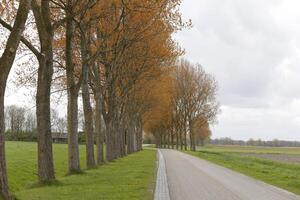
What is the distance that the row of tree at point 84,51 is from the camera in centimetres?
1750

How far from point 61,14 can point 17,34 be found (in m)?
12.8

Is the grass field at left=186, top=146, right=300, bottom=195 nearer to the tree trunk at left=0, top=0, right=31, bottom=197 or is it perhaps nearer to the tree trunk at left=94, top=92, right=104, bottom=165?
the tree trunk at left=94, top=92, right=104, bottom=165

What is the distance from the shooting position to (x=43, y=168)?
58.9 ft

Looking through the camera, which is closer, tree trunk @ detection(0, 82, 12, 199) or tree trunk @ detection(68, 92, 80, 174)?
tree trunk @ detection(0, 82, 12, 199)

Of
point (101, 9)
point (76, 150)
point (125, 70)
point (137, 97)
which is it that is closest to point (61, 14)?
point (101, 9)

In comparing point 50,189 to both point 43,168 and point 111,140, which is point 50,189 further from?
point 111,140

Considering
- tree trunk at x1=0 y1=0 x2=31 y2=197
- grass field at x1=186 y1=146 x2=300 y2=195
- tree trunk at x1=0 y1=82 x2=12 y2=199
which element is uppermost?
tree trunk at x1=0 y1=0 x2=31 y2=197

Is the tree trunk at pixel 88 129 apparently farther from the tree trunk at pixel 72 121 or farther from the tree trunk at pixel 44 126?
the tree trunk at pixel 44 126

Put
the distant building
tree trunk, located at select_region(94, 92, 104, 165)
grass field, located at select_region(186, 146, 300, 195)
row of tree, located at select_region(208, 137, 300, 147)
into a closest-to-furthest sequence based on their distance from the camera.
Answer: grass field, located at select_region(186, 146, 300, 195)
tree trunk, located at select_region(94, 92, 104, 165)
the distant building
row of tree, located at select_region(208, 137, 300, 147)

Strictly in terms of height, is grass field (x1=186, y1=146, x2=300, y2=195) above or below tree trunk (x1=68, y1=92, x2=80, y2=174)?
below

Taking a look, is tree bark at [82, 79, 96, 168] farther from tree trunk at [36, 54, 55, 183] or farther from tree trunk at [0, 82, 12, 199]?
tree trunk at [0, 82, 12, 199]

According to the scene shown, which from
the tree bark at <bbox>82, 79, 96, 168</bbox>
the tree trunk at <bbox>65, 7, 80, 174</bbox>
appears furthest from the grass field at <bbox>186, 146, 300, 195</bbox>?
the tree trunk at <bbox>65, 7, 80, 174</bbox>

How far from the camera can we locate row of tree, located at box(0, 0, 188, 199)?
57.4 ft

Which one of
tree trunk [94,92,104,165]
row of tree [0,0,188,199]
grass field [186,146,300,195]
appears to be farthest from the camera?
tree trunk [94,92,104,165]
